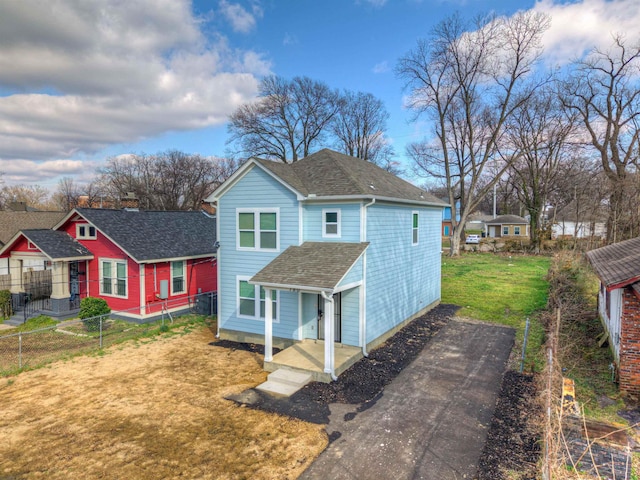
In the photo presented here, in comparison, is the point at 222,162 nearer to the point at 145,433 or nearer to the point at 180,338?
the point at 180,338

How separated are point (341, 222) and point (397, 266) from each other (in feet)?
A: 11.0

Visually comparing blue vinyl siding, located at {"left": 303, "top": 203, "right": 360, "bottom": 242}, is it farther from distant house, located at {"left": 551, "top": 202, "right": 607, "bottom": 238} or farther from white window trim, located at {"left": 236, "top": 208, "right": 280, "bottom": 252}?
distant house, located at {"left": 551, "top": 202, "right": 607, "bottom": 238}

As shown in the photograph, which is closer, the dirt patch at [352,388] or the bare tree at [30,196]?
the dirt patch at [352,388]

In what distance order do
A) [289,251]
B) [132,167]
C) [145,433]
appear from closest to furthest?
[145,433], [289,251], [132,167]

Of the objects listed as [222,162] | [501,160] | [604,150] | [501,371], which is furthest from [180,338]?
[222,162]

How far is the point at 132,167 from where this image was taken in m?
57.9

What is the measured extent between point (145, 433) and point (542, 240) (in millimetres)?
41661

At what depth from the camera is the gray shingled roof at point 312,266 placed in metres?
10.0

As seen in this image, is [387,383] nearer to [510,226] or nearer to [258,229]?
[258,229]

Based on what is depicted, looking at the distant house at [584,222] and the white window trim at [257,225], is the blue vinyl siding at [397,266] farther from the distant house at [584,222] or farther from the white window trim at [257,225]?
the distant house at [584,222]

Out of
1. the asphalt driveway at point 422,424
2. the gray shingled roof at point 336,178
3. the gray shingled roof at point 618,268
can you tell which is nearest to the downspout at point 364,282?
the gray shingled roof at point 336,178

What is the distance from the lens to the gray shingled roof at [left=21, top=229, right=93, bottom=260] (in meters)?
16.7

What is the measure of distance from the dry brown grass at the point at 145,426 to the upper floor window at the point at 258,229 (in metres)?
3.88

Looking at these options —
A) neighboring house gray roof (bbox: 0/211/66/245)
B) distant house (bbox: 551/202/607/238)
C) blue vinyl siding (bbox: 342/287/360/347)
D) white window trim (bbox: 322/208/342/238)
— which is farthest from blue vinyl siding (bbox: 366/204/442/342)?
neighboring house gray roof (bbox: 0/211/66/245)
